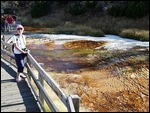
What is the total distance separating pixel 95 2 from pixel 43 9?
7.41 metres

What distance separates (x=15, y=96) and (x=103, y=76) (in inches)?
199

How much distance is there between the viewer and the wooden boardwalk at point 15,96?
7.00m

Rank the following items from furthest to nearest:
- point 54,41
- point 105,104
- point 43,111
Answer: point 54,41 → point 105,104 → point 43,111

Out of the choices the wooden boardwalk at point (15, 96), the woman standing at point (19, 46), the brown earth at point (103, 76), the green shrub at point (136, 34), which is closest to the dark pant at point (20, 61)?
the woman standing at point (19, 46)

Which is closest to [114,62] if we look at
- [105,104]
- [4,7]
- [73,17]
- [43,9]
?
[105,104]

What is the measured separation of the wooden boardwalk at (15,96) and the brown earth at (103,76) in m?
1.87

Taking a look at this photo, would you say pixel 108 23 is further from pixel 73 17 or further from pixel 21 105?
pixel 21 105

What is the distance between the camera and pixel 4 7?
46156mm

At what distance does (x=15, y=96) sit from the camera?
7.87 meters

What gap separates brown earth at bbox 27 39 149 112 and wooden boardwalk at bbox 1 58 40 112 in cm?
187

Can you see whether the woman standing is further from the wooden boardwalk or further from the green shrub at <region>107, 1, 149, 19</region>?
the green shrub at <region>107, 1, 149, 19</region>

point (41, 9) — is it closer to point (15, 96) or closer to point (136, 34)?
point (136, 34)

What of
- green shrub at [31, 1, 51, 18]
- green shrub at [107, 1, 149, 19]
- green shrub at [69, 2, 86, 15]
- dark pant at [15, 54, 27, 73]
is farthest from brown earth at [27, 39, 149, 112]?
green shrub at [31, 1, 51, 18]

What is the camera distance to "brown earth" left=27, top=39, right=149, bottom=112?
376 inches
